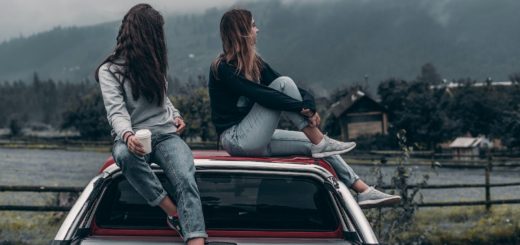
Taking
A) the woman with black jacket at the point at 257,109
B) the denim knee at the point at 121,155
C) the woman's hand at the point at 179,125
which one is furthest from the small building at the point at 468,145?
the denim knee at the point at 121,155

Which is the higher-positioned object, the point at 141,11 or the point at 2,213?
the point at 141,11

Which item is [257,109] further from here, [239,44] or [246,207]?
[246,207]

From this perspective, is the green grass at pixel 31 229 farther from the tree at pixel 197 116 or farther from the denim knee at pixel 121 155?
the tree at pixel 197 116

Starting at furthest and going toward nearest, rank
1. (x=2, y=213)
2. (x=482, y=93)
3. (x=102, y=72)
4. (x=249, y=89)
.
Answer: (x=482, y=93), (x=2, y=213), (x=249, y=89), (x=102, y=72)

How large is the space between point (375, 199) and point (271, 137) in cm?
71

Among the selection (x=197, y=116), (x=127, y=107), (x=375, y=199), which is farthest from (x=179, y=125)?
(x=197, y=116)

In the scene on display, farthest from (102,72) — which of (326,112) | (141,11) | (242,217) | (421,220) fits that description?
(326,112)

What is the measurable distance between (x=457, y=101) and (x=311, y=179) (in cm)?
6310

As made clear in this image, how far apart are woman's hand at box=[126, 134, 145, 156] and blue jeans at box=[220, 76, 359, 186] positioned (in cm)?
82

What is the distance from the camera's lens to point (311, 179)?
3582 mm

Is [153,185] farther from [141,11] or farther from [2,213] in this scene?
[2,213]

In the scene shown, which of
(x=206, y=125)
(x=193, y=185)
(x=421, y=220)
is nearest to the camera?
(x=193, y=185)

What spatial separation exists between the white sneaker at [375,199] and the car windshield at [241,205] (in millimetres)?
518

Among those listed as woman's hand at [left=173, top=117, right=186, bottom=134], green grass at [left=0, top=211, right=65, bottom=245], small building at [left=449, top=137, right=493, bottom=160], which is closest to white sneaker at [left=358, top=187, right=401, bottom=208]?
woman's hand at [left=173, top=117, right=186, bottom=134]
